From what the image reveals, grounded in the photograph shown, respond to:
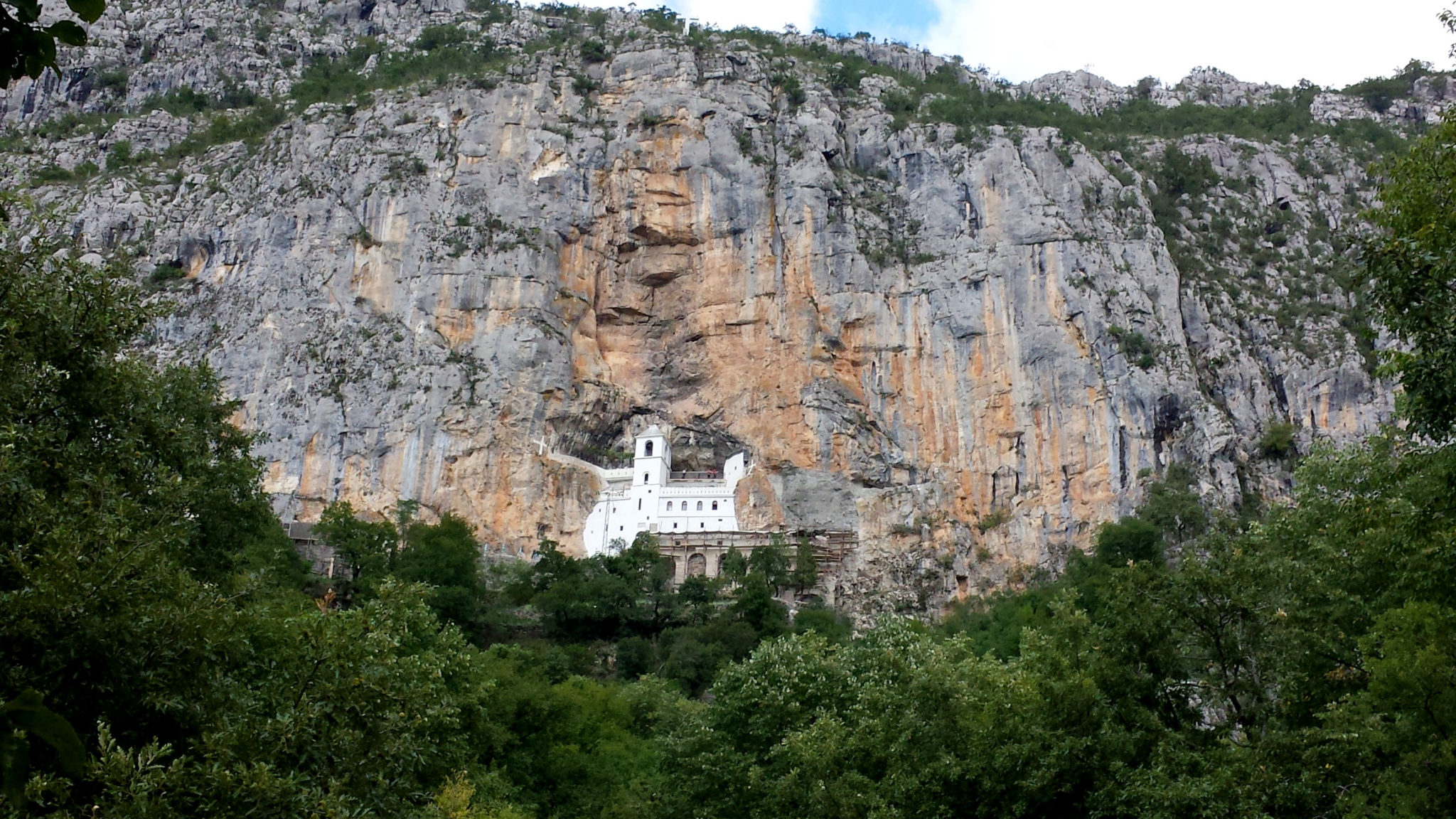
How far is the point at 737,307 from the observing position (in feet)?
228

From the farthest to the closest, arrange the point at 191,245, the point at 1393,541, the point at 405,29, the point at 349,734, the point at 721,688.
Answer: the point at 405,29, the point at 191,245, the point at 721,688, the point at 1393,541, the point at 349,734

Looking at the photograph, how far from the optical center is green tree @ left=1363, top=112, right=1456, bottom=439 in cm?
1249

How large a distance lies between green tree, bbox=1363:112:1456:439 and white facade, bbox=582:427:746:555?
50040 millimetres

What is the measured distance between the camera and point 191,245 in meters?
71.5

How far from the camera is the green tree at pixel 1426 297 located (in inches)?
492

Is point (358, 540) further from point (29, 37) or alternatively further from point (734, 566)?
point (29, 37)

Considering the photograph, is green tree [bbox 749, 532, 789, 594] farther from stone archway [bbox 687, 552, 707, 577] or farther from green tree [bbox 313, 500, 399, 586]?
green tree [bbox 313, 500, 399, 586]


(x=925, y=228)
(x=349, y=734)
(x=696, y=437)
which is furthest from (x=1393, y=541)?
(x=925, y=228)

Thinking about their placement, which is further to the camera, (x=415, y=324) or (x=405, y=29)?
(x=405, y=29)

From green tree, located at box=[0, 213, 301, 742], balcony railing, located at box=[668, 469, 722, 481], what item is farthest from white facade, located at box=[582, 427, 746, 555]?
green tree, located at box=[0, 213, 301, 742]

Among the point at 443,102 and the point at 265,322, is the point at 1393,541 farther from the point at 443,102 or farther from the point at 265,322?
the point at 443,102

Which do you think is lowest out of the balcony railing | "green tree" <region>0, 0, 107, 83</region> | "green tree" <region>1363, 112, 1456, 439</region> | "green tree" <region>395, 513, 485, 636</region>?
"green tree" <region>395, 513, 485, 636</region>

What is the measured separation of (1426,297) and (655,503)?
5214 centimetres

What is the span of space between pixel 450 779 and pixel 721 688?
5.62 meters
